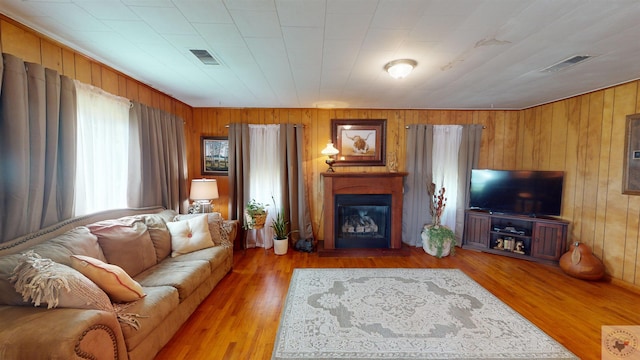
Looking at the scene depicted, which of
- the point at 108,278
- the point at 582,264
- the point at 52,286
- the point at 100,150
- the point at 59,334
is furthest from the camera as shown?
the point at 582,264

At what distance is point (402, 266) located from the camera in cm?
354

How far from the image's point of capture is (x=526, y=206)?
12.4ft

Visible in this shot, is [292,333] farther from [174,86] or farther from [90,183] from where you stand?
[174,86]

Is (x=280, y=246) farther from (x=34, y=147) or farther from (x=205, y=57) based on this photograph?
(x=34, y=147)

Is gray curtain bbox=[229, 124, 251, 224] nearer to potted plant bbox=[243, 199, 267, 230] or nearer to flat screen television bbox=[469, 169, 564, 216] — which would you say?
potted plant bbox=[243, 199, 267, 230]

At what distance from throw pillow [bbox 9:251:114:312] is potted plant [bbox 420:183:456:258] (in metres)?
3.97

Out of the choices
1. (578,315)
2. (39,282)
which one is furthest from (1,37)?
(578,315)

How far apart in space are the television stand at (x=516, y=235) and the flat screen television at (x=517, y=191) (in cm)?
12

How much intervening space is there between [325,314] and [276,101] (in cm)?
302

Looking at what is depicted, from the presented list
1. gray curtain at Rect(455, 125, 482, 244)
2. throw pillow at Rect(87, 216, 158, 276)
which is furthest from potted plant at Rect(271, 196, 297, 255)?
gray curtain at Rect(455, 125, 482, 244)

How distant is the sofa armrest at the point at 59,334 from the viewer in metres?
1.17

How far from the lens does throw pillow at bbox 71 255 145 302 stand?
1.65 m

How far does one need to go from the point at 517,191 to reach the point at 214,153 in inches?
196

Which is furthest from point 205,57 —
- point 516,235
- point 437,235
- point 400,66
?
point 516,235
